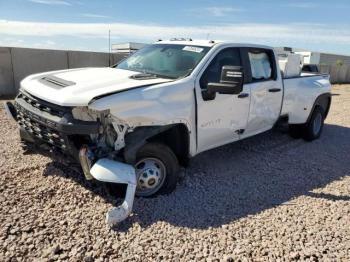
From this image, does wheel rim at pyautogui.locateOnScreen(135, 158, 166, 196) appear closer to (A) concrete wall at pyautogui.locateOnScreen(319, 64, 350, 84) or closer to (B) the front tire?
(B) the front tire

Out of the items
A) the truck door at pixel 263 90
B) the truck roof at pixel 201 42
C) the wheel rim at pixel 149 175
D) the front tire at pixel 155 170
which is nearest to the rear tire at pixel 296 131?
the truck door at pixel 263 90

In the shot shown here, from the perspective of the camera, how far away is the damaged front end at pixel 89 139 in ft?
11.9

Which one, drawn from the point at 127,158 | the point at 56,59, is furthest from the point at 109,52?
the point at 127,158

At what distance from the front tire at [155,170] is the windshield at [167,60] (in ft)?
3.32

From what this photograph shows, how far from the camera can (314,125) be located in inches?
295

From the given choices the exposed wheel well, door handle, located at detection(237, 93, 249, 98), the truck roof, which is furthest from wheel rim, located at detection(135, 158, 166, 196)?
the truck roof

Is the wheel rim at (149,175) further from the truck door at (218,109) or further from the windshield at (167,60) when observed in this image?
the windshield at (167,60)

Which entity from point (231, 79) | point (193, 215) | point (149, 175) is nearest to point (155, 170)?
point (149, 175)

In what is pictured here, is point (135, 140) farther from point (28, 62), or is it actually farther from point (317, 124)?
point (28, 62)

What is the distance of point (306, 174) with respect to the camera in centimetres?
550

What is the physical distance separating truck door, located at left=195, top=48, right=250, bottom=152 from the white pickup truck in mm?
13

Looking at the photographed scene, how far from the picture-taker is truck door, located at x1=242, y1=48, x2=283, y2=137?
5.46 m

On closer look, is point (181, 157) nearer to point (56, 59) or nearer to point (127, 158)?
point (127, 158)

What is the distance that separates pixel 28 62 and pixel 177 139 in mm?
10677
